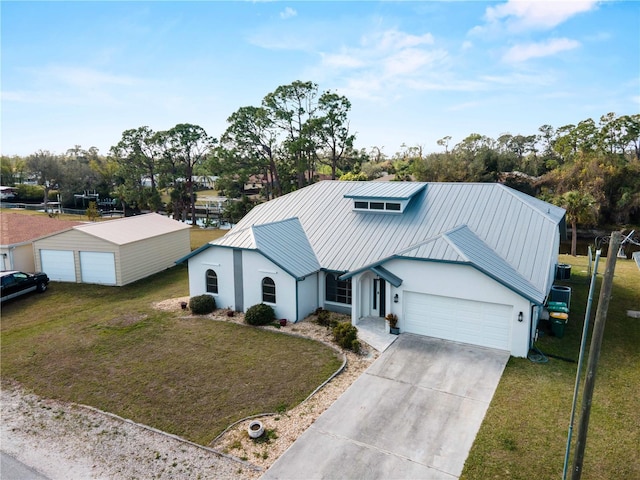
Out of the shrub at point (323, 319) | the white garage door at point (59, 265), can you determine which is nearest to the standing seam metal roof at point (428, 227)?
the shrub at point (323, 319)

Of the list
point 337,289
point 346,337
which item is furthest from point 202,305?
point 346,337

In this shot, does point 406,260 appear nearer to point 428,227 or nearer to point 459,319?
point 459,319

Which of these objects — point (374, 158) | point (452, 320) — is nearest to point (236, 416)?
point (452, 320)

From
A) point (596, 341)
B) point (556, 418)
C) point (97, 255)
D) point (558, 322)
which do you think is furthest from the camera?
point (97, 255)

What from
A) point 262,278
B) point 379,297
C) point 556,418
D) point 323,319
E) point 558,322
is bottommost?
point 556,418

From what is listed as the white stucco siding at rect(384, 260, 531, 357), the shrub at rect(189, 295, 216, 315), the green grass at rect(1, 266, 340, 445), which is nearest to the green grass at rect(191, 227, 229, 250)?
the green grass at rect(1, 266, 340, 445)

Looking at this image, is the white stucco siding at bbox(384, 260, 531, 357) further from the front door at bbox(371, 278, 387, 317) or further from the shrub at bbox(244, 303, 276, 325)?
the shrub at bbox(244, 303, 276, 325)
